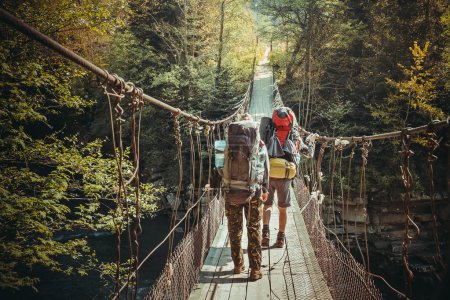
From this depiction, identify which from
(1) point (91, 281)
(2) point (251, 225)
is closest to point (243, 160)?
(2) point (251, 225)

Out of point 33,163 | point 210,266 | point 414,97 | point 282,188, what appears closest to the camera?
point 210,266

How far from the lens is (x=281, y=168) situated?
224 cm

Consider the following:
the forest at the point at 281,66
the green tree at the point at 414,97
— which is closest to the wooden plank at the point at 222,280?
the forest at the point at 281,66

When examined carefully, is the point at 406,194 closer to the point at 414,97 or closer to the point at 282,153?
the point at 282,153

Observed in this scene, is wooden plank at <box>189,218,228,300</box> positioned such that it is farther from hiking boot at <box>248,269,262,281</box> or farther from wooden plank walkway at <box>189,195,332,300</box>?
hiking boot at <box>248,269,262,281</box>

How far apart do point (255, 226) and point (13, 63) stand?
3.29 meters

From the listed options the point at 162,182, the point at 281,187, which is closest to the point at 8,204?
the point at 281,187

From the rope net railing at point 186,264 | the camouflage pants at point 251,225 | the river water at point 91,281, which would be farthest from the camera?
the river water at point 91,281

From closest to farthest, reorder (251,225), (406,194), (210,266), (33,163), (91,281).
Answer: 1. (406,194)
2. (251,225)
3. (210,266)
4. (33,163)
5. (91,281)

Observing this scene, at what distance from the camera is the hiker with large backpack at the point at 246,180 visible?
5.97ft

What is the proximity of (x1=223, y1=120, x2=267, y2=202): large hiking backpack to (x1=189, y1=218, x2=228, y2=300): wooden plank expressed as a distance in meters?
0.64

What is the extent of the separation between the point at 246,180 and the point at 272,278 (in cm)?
72

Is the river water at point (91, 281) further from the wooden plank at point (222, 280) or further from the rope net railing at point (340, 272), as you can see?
the rope net railing at point (340, 272)

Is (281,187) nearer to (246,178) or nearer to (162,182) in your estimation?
(246,178)
